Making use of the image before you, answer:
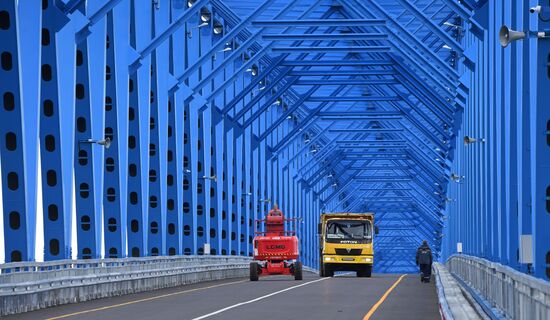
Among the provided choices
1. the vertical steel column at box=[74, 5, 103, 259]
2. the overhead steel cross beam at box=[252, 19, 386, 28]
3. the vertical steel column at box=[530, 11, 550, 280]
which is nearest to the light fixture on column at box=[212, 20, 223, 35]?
the overhead steel cross beam at box=[252, 19, 386, 28]

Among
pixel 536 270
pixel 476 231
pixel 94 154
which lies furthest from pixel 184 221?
pixel 536 270

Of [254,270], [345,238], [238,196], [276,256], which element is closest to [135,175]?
[254,270]

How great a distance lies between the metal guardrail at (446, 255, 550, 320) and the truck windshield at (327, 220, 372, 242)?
83.5ft

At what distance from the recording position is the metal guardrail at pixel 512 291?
12148 millimetres

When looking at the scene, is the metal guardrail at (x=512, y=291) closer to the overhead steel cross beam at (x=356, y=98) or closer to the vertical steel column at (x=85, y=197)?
the vertical steel column at (x=85, y=197)

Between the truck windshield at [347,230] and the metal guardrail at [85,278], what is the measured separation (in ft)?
20.3

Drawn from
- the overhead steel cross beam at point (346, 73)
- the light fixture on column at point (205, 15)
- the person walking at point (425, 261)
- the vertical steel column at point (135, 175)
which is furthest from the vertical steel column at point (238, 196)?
the person walking at point (425, 261)

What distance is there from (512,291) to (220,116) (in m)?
57.2

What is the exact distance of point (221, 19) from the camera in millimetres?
69000

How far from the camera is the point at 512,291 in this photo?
55.4 feet

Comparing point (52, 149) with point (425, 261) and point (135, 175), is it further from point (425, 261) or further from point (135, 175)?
point (425, 261)

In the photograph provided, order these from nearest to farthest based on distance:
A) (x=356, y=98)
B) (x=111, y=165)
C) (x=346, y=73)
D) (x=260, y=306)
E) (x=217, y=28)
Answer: (x=260, y=306)
(x=111, y=165)
(x=217, y=28)
(x=346, y=73)
(x=356, y=98)

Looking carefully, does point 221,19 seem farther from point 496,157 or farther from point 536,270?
point 536,270

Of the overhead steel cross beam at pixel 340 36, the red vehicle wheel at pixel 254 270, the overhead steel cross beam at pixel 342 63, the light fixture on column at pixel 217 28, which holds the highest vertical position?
the light fixture on column at pixel 217 28
